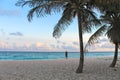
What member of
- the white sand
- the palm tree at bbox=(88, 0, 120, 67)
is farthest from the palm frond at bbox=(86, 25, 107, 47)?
the white sand

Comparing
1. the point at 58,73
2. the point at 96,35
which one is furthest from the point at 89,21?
the point at 58,73

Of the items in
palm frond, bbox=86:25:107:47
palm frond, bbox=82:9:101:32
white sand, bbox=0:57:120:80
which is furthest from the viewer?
palm frond, bbox=86:25:107:47

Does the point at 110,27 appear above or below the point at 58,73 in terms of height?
above

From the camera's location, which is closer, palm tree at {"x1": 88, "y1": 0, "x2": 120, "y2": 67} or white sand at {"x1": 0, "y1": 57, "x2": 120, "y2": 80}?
white sand at {"x1": 0, "y1": 57, "x2": 120, "y2": 80}

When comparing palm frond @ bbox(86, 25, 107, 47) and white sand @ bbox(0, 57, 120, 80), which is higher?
palm frond @ bbox(86, 25, 107, 47)

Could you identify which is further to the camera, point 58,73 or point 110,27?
point 110,27

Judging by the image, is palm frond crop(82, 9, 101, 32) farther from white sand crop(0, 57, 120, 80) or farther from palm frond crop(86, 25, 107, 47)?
white sand crop(0, 57, 120, 80)

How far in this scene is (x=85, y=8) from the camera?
1850cm

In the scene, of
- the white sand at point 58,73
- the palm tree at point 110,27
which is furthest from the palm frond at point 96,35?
the white sand at point 58,73

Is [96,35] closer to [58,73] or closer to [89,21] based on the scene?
[89,21]

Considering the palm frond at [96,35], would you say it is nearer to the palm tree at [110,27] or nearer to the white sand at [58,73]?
the palm tree at [110,27]

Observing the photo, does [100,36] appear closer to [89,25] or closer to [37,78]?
[89,25]

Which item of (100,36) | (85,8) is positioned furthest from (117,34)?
(85,8)

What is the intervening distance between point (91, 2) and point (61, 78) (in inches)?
196
